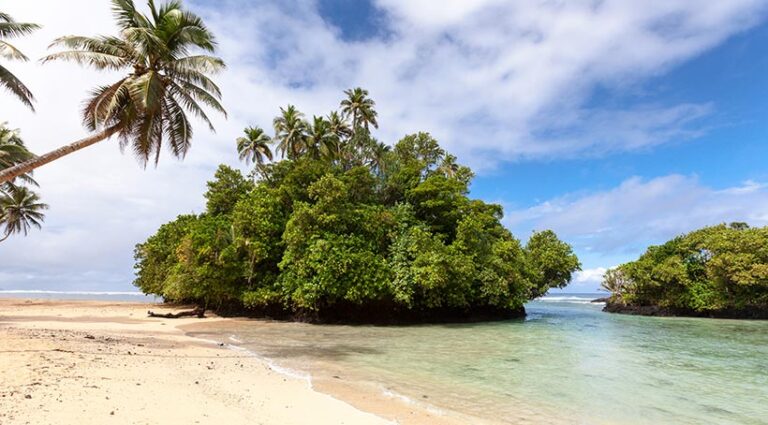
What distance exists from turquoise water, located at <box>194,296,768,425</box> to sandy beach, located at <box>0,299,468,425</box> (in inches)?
68.9

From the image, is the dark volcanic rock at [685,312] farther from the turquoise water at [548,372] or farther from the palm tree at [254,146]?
the palm tree at [254,146]

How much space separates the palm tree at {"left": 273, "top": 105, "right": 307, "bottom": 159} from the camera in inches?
1554

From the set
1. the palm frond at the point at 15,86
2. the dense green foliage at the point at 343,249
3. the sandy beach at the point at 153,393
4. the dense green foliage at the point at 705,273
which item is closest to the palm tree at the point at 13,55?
the palm frond at the point at 15,86

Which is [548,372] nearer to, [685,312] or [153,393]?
[153,393]

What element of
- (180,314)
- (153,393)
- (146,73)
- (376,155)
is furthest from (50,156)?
(376,155)

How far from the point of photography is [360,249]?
996 inches

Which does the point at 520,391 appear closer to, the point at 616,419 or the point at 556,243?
the point at 616,419

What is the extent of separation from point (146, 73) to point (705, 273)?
160 ft

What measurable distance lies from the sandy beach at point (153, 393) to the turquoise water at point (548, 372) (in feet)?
5.74

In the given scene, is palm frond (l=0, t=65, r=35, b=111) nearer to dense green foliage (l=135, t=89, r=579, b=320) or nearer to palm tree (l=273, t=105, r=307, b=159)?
dense green foliage (l=135, t=89, r=579, b=320)

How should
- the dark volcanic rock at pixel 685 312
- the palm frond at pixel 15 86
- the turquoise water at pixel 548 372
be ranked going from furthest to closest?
the dark volcanic rock at pixel 685 312
the palm frond at pixel 15 86
the turquoise water at pixel 548 372

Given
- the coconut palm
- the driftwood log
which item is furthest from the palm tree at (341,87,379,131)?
the driftwood log

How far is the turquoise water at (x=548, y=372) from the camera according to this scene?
8273mm

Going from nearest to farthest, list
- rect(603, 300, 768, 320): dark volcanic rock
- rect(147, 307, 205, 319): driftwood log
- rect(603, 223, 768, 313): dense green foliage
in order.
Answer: rect(147, 307, 205, 319): driftwood log → rect(603, 223, 768, 313): dense green foliage → rect(603, 300, 768, 320): dark volcanic rock
